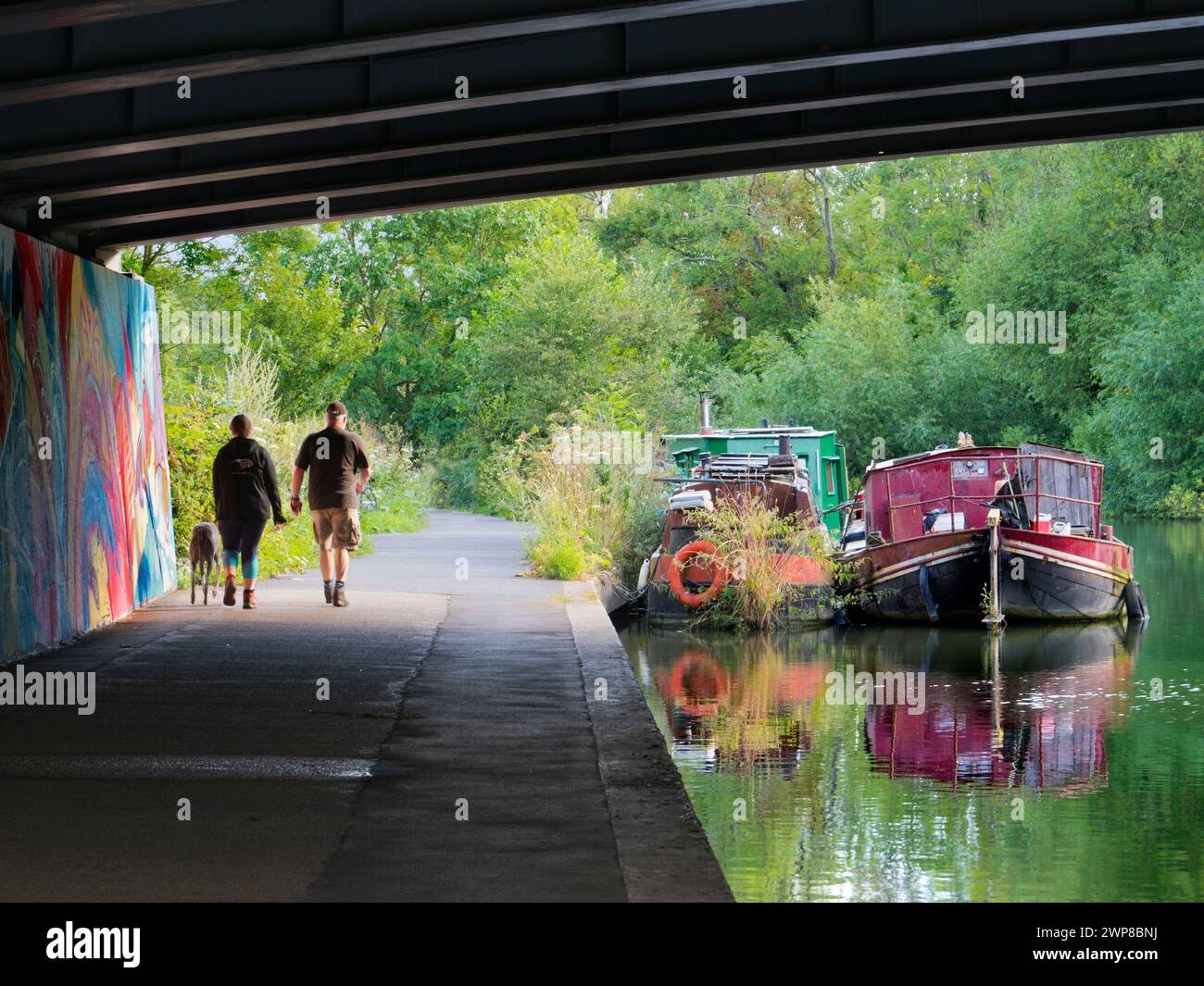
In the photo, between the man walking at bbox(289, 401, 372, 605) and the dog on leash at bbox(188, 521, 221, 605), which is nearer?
the man walking at bbox(289, 401, 372, 605)

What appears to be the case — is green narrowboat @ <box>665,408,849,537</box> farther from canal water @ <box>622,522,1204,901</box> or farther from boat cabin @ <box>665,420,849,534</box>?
canal water @ <box>622,522,1204,901</box>

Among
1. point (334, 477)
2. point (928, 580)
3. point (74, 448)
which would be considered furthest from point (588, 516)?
point (74, 448)

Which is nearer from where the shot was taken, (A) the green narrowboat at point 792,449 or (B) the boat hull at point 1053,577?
(B) the boat hull at point 1053,577

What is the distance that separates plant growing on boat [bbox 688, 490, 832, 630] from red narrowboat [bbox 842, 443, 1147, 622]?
2012 millimetres

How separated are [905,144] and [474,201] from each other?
16.8ft

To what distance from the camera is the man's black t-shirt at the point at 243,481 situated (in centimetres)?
1723

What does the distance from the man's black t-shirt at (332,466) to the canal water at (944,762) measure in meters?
3.95

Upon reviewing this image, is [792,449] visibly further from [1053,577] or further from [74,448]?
[74,448]

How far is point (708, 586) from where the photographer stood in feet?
75.4

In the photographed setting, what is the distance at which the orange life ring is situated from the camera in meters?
22.8

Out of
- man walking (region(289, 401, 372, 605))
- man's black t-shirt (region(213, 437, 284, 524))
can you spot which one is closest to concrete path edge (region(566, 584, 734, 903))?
man walking (region(289, 401, 372, 605))

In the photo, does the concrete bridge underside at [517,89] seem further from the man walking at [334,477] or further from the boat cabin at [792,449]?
the boat cabin at [792,449]

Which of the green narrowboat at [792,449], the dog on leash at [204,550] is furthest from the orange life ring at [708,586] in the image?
the dog on leash at [204,550]
